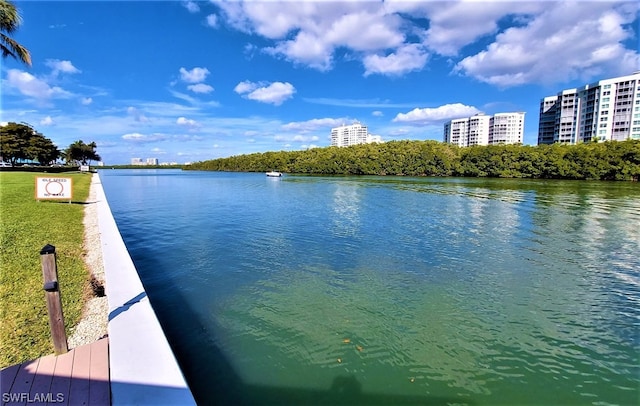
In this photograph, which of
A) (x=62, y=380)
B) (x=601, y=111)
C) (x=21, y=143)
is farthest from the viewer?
(x=601, y=111)

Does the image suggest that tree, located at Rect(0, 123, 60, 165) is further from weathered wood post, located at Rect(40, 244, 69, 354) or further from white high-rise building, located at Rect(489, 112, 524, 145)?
white high-rise building, located at Rect(489, 112, 524, 145)

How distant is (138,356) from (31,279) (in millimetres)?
A: 4097

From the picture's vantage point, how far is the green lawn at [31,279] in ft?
13.4

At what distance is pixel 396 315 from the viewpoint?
6223mm

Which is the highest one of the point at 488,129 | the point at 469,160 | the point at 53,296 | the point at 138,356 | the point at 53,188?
the point at 488,129

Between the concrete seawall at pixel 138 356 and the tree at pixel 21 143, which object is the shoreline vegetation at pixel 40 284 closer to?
the concrete seawall at pixel 138 356

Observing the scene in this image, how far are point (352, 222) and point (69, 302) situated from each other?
12.3 m

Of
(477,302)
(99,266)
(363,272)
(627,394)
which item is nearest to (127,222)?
(99,266)

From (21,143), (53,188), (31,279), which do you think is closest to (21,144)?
(21,143)

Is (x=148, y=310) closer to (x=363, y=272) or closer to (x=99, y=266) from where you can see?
(x=99, y=266)

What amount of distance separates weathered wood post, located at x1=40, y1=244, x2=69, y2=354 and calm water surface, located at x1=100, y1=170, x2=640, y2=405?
1.60 meters

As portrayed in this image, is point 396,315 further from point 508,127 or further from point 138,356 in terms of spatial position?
point 508,127

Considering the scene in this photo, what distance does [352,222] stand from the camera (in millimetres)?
16047

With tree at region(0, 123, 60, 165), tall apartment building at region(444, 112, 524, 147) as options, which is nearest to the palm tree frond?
tree at region(0, 123, 60, 165)
